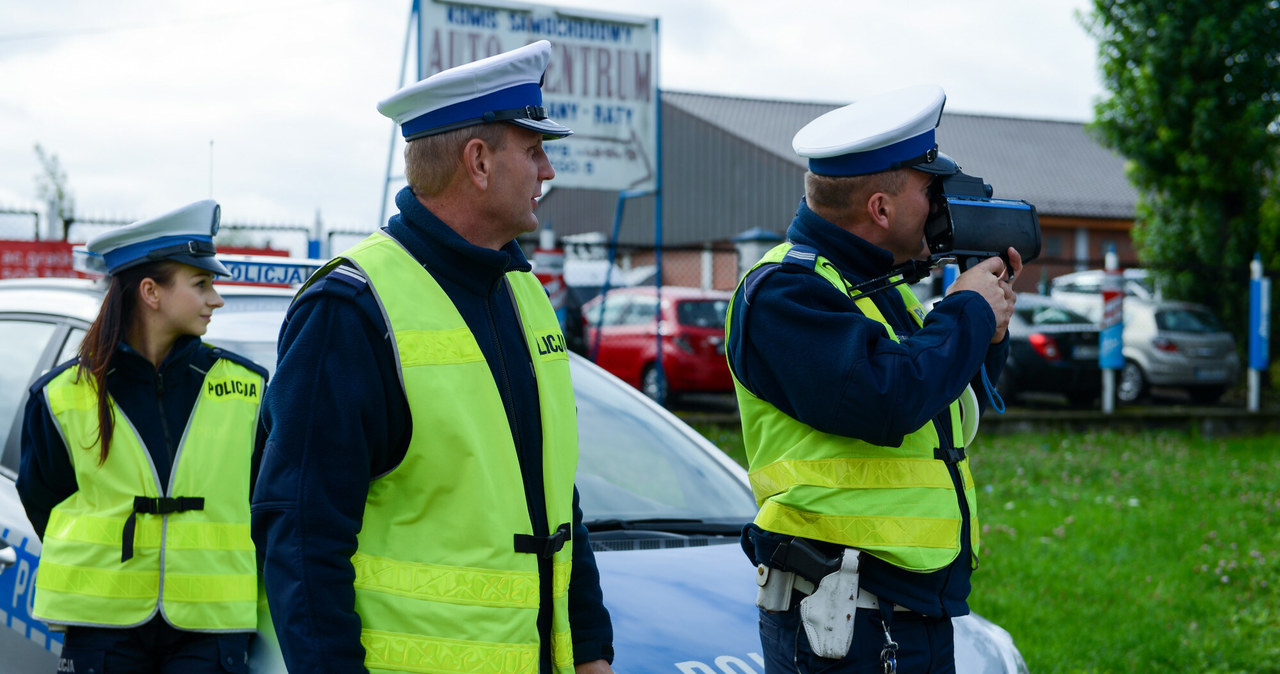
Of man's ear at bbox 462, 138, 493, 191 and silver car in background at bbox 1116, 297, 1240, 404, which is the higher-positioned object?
man's ear at bbox 462, 138, 493, 191

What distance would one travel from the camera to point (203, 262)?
9.59ft

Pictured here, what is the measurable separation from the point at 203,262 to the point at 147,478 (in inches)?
23.1

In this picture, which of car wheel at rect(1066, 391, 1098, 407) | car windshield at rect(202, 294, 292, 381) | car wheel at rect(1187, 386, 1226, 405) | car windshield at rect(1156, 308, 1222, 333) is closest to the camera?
car windshield at rect(202, 294, 292, 381)

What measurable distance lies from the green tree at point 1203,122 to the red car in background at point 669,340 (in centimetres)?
724

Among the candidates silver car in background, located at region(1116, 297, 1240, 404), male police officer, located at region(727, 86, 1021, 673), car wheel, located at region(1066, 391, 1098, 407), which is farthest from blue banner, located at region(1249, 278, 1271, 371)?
male police officer, located at region(727, 86, 1021, 673)

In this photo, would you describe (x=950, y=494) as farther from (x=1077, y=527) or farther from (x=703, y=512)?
(x=1077, y=527)

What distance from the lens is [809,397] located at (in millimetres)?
2053

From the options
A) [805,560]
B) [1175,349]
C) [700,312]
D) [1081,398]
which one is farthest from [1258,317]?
[805,560]

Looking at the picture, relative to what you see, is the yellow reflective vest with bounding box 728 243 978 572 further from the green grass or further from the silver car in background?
the silver car in background

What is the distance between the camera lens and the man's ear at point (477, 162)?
183cm

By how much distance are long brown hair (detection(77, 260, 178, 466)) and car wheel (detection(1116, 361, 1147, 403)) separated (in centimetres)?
1436

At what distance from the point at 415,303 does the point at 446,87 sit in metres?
0.36

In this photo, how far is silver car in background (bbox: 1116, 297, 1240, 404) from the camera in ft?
48.2

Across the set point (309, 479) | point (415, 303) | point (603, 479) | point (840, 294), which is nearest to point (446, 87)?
point (415, 303)
